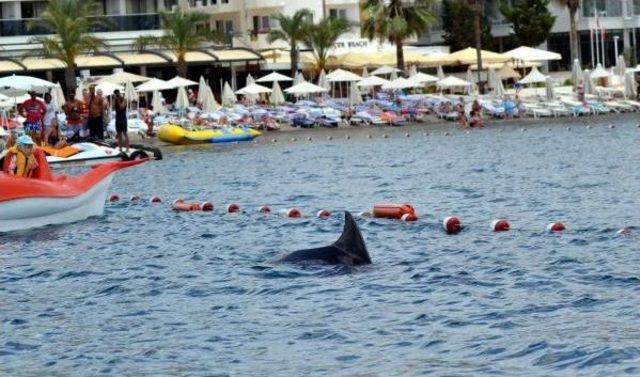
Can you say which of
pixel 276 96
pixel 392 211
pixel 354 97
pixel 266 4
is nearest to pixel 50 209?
pixel 392 211

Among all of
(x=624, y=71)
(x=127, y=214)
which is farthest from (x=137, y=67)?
(x=127, y=214)

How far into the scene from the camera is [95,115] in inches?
1690

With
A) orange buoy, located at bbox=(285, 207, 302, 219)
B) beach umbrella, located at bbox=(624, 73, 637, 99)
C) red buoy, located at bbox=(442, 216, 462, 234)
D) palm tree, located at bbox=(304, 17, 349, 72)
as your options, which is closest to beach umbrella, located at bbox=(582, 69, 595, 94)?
beach umbrella, located at bbox=(624, 73, 637, 99)

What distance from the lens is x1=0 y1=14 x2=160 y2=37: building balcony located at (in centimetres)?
7638

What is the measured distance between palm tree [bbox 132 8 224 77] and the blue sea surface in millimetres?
40475

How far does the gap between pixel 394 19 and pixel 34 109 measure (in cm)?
3509

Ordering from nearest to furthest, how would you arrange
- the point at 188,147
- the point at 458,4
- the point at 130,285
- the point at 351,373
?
the point at 351,373 → the point at 130,285 → the point at 188,147 → the point at 458,4

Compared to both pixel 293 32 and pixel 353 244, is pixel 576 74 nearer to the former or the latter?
pixel 293 32

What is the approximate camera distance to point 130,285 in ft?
61.7

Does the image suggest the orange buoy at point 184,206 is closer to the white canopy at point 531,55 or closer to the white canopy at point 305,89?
the white canopy at point 305,89

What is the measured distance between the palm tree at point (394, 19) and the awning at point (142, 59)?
10003 mm

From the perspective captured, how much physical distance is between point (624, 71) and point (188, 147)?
82.7 ft

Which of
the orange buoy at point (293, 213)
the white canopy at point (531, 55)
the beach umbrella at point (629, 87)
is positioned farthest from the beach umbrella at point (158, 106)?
the orange buoy at point (293, 213)

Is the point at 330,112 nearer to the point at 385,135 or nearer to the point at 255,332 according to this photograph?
the point at 385,135
